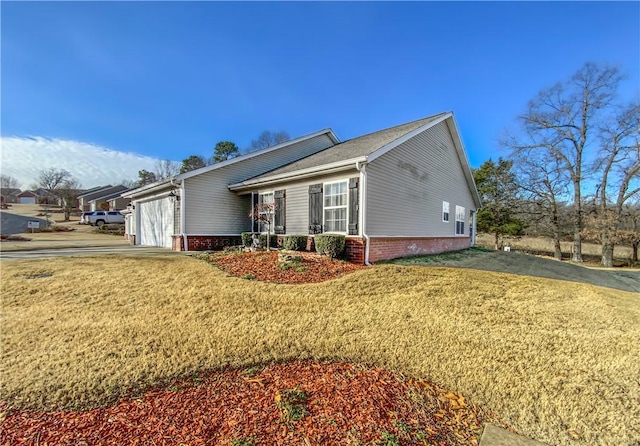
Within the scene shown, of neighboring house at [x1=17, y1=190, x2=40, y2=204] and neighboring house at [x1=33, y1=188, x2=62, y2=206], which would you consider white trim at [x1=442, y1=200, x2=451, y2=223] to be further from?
neighboring house at [x1=17, y1=190, x2=40, y2=204]

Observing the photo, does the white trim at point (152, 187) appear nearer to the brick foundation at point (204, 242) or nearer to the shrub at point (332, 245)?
the brick foundation at point (204, 242)

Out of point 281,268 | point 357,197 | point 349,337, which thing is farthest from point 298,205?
point 349,337

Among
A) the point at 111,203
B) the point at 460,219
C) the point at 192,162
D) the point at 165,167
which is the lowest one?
the point at 460,219

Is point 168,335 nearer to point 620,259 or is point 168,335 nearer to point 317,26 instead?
point 317,26

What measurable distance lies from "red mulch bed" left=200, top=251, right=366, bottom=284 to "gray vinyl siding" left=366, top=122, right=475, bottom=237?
174 cm

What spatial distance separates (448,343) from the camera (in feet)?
13.5

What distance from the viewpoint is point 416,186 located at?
460 inches

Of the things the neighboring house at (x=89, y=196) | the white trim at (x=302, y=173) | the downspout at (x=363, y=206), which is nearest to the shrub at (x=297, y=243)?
the white trim at (x=302, y=173)

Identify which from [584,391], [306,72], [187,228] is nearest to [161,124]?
[187,228]

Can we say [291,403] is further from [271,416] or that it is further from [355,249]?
[355,249]

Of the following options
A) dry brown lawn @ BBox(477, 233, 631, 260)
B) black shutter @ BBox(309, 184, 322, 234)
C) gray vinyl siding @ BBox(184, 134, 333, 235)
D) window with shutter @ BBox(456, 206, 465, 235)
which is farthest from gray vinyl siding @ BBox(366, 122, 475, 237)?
dry brown lawn @ BBox(477, 233, 631, 260)

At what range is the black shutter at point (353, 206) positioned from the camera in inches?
357

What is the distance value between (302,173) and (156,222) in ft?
31.4

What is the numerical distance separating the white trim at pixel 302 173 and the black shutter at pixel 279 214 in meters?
0.57
